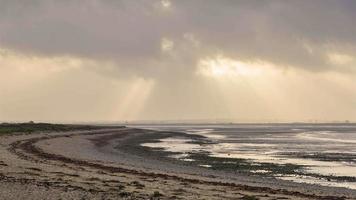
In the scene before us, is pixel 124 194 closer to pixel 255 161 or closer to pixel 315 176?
pixel 315 176

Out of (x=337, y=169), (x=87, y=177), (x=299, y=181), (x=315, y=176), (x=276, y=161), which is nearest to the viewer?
(x=87, y=177)

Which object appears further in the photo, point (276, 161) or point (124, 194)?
point (276, 161)

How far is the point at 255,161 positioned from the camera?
2015 inches

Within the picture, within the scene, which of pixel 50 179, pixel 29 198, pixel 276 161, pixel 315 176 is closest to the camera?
pixel 29 198

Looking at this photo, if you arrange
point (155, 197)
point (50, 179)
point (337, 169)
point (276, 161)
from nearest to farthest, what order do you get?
point (155, 197) → point (50, 179) → point (337, 169) → point (276, 161)

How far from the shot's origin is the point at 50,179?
2567 cm

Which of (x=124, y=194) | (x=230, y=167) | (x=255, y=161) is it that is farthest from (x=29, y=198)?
(x=255, y=161)

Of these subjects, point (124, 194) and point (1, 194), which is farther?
point (124, 194)

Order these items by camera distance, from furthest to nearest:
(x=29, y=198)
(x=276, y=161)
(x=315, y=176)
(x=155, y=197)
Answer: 1. (x=276, y=161)
2. (x=315, y=176)
3. (x=155, y=197)
4. (x=29, y=198)

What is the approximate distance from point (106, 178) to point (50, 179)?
10.9 ft

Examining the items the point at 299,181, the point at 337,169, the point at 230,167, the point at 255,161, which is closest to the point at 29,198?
the point at 299,181

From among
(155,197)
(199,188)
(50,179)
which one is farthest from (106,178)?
(155,197)

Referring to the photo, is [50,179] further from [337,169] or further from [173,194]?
[337,169]

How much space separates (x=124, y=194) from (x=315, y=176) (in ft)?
67.2
